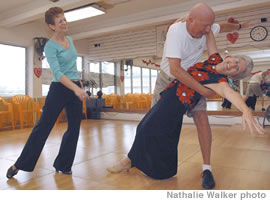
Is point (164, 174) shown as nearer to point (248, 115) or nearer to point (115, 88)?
point (248, 115)

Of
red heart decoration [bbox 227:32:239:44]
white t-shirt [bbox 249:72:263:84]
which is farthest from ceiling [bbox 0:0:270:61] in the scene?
white t-shirt [bbox 249:72:263:84]

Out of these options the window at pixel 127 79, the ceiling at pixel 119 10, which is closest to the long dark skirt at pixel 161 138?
the ceiling at pixel 119 10

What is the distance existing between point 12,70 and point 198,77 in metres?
6.71

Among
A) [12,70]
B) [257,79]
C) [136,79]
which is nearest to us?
[257,79]

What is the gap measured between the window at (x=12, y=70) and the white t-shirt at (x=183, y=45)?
6.23 m

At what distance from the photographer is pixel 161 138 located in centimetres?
170

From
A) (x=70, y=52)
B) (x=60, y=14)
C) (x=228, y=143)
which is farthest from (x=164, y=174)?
(x=228, y=143)

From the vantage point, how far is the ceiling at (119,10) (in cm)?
540

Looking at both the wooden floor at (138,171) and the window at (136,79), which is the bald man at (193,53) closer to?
the wooden floor at (138,171)

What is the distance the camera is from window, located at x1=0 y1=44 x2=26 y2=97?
21.4ft

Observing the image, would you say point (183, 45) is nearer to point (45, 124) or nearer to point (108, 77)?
point (45, 124)

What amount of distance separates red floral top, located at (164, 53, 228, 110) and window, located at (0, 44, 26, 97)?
6.33 m
